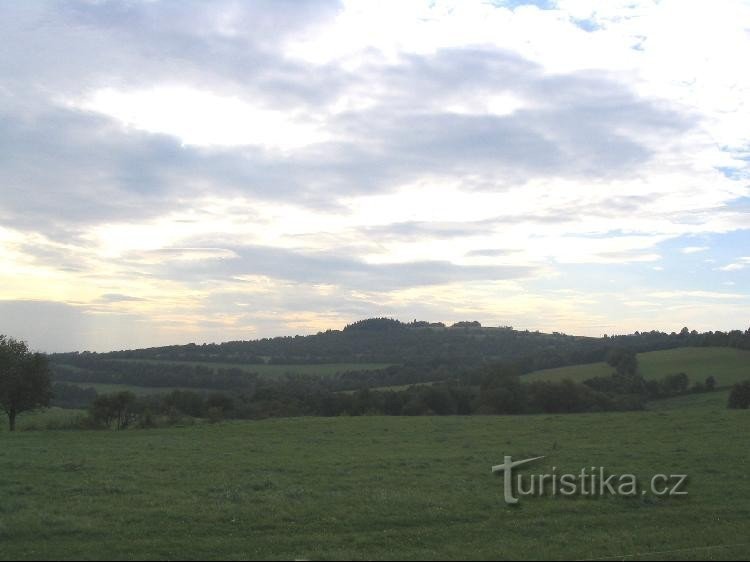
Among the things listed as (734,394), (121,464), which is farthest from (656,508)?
(734,394)

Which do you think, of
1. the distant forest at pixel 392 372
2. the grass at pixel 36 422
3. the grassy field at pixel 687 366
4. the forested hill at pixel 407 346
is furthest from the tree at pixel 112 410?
the forested hill at pixel 407 346

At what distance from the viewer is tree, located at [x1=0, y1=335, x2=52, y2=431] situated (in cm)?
4328

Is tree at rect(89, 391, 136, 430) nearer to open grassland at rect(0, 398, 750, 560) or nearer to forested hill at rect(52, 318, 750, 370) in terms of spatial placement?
open grassland at rect(0, 398, 750, 560)

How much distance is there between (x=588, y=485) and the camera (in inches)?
677

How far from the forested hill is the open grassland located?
8116 cm

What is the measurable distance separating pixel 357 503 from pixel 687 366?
252 feet

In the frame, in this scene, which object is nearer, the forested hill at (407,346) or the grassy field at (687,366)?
the grassy field at (687,366)

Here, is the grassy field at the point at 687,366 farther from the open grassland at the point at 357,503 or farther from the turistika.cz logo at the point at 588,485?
the turistika.cz logo at the point at 588,485

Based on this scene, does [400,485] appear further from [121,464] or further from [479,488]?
[121,464]

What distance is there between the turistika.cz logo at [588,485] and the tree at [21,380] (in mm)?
36780

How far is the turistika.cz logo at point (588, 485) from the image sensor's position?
16156 mm

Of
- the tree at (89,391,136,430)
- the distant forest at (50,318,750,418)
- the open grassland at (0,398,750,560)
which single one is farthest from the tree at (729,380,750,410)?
the tree at (89,391,136,430)

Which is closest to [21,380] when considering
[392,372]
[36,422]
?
[36,422]

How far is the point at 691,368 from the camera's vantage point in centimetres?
7900
